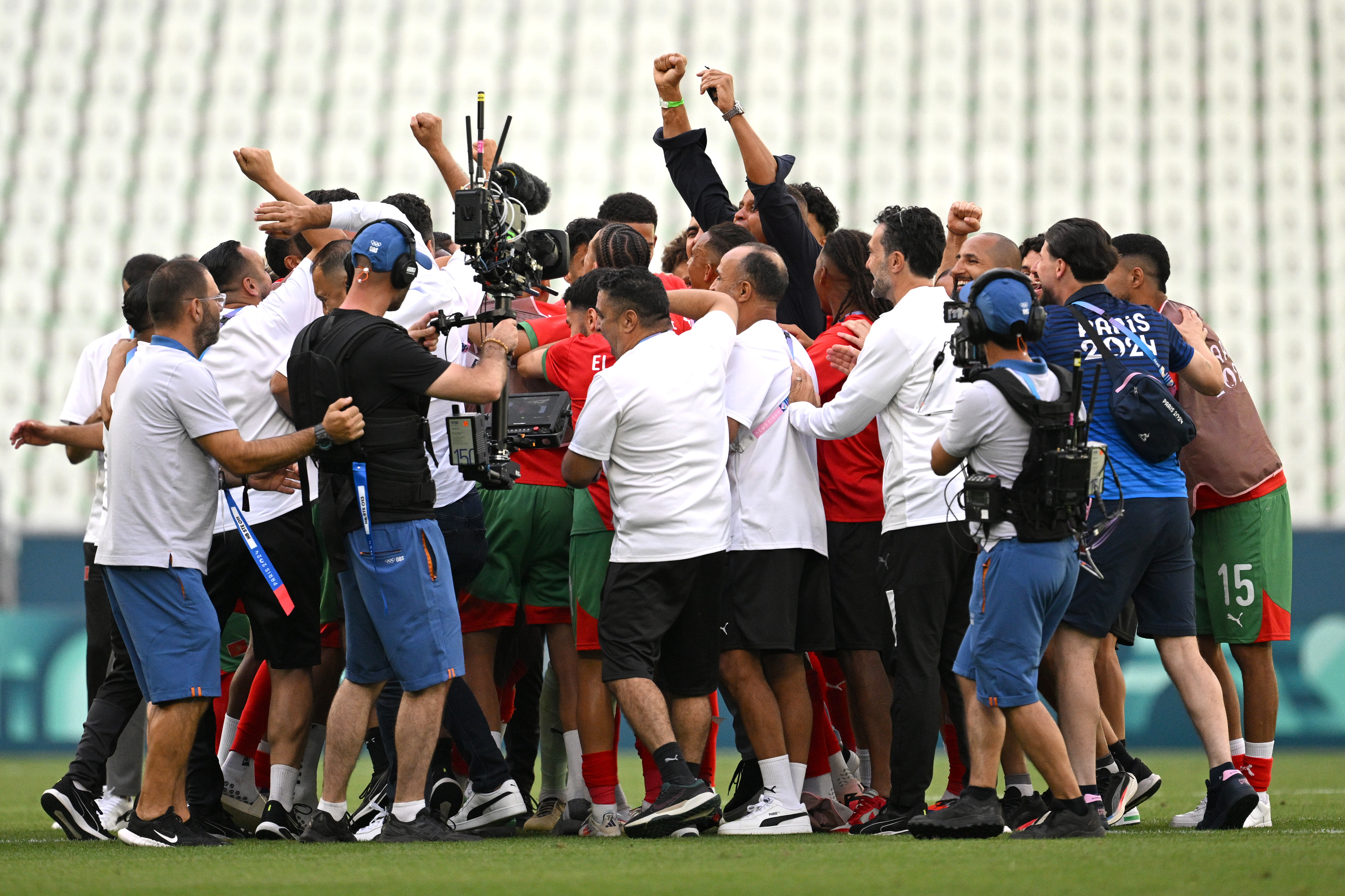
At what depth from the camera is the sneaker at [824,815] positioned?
621 cm

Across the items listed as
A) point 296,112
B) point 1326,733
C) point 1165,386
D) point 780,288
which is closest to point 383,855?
point 780,288

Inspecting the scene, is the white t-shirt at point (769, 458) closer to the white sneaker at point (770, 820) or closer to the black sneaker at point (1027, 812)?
the white sneaker at point (770, 820)

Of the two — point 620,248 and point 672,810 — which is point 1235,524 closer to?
point 672,810

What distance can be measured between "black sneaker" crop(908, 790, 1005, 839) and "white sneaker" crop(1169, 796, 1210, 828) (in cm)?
122

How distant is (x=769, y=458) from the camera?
6172 mm

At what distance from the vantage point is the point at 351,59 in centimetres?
2614

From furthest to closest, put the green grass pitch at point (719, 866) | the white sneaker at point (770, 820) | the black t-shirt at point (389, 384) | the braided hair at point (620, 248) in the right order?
the braided hair at point (620, 248) < the white sneaker at point (770, 820) < the black t-shirt at point (389, 384) < the green grass pitch at point (719, 866)

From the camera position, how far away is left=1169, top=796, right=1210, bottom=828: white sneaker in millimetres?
6105

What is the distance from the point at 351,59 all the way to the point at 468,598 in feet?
71.2

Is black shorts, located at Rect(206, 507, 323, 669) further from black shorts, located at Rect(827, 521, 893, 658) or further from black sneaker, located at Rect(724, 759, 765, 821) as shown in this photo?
black shorts, located at Rect(827, 521, 893, 658)

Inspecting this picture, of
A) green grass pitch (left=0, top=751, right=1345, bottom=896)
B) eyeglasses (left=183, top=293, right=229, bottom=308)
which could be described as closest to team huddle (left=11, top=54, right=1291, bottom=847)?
eyeglasses (left=183, top=293, right=229, bottom=308)

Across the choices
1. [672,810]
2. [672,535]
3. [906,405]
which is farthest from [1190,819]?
[672,535]

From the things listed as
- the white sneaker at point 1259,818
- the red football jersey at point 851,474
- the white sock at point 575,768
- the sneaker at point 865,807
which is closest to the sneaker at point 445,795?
the white sock at point 575,768

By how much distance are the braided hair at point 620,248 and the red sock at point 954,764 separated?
8.21ft
